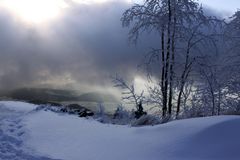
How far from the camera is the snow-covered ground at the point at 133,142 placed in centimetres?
976

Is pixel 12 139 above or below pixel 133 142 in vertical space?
below

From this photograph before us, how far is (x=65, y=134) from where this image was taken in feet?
46.6

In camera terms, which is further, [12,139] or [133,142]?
[12,139]

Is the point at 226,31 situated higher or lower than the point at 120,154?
higher

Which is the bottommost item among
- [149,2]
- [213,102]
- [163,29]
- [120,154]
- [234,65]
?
[120,154]

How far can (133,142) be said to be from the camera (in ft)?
36.6

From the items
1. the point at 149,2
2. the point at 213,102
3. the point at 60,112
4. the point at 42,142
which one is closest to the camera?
the point at 42,142

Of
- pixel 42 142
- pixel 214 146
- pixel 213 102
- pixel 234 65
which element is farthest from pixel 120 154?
pixel 234 65

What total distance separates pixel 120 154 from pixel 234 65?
Result: 46.3 feet

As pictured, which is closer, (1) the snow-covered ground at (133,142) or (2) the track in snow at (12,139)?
(1) the snow-covered ground at (133,142)

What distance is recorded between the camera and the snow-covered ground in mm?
9758

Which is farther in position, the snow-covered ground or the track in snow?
the track in snow

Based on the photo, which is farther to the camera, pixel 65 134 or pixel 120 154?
pixel 65 134

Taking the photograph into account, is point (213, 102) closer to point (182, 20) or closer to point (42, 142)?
point (182, 20)
